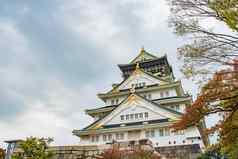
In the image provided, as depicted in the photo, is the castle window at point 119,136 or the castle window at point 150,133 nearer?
the castle window at point 150,133

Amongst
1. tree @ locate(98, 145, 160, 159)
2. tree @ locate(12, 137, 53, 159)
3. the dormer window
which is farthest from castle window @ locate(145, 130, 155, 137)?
tree @ locate(12, 137, 53, 159)

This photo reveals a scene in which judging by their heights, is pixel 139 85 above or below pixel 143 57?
below

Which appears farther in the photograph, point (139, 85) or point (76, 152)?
point (139, 85)

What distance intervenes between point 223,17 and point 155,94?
96.0 ft

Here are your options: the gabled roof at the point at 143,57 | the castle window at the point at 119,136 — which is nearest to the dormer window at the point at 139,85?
the gabled roof at the point at 143,57

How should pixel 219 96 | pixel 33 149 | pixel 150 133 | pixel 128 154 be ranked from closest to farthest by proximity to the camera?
pixel 219 96
pixel 33 149
pixel 128 154
pixel 150 133

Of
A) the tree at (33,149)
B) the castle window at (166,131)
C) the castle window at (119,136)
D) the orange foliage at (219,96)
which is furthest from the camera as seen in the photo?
the castle window at (119,136)

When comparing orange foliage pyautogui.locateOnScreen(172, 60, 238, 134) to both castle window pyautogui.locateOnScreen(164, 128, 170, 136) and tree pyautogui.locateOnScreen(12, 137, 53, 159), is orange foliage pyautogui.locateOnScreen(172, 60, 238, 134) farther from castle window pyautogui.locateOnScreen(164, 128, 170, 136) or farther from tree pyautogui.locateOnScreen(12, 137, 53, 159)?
castle window pyautogui.locateOnScreen(164, 128, 170, 136)

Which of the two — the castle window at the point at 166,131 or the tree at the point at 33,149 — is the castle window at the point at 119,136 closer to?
the castle window at the point at 166,131

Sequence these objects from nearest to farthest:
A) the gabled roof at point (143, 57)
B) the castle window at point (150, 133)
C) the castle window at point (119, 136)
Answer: the castle window at point (150, 133)
the castle window at point (119, 136)
the gabled roof at point (143, 57)

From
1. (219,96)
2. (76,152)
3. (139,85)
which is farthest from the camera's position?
(139,85)

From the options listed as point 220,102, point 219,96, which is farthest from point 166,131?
point 219,96

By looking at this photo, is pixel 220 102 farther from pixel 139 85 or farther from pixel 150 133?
pixel 139 85

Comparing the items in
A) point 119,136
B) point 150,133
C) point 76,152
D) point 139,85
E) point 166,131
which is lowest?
point 76,152
